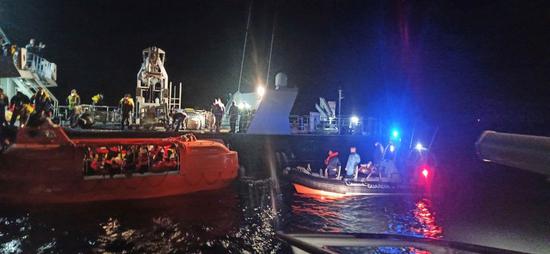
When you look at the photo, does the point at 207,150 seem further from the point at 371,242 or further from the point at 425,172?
the point at 371,242

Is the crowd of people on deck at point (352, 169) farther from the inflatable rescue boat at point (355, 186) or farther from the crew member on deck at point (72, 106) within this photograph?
the crew member on deck at point (72, 106)

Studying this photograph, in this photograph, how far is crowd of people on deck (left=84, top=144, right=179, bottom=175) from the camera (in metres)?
11.5

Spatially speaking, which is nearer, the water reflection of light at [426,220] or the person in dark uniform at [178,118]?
the water reflection of light at [426,220]

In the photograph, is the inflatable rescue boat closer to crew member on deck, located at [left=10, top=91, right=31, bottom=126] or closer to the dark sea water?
the dark sea water

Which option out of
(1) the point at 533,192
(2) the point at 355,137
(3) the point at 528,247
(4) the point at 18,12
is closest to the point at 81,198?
(3) the point at 528,247

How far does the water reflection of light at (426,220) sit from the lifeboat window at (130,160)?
25.1 feet

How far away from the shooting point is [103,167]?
11.5m

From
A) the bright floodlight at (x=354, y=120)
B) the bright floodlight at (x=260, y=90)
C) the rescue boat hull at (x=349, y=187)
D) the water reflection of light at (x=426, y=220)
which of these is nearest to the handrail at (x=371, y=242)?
the water reflection of light at (x=426, y=220)

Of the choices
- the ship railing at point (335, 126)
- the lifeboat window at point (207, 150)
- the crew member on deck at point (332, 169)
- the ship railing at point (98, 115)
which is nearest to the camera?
the lifeboat window at point (207, 150)

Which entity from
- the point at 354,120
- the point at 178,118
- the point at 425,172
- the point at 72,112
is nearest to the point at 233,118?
the point at 178,118

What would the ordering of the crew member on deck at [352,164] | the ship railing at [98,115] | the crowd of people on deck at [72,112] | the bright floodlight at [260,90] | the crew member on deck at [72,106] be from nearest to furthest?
the crowd of people on deck at [72,112] < the crew member on deck at [352,164] < the crew member on deck at [72,106] < the ship railing at [98,115] < the bright floodlight at [260,90]

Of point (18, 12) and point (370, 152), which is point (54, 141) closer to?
point (370, 152)

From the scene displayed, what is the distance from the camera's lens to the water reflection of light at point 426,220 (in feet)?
33.7

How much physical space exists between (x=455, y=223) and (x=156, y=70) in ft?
52.5
